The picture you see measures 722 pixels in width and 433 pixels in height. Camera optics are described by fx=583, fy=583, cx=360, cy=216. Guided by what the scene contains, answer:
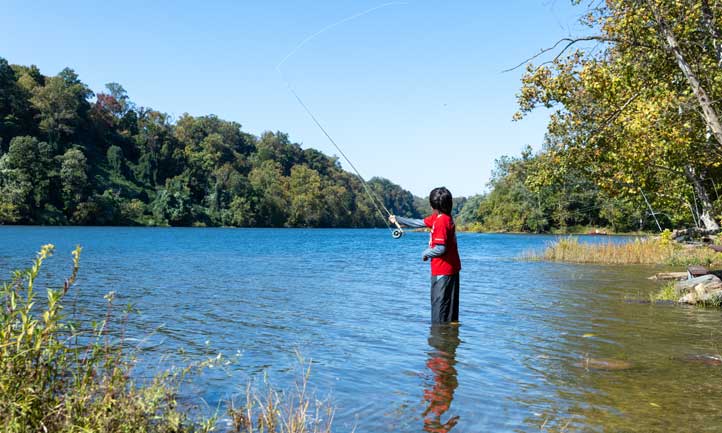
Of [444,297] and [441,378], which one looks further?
[444,297]

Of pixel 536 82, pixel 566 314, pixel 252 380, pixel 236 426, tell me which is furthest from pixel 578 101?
pixel 236 426

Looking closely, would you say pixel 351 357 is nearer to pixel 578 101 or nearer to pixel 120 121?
pixel 578 101

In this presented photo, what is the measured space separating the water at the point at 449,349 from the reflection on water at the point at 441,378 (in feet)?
0.08

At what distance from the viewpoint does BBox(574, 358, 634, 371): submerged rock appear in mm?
7851

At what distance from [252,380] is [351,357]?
1.85 meters

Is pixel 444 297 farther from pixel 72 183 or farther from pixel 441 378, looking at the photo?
pixel 72 183

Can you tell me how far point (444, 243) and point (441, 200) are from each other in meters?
0.73

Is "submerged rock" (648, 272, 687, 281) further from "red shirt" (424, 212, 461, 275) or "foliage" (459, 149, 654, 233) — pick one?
"foliage" (459, 149, 654, 233)

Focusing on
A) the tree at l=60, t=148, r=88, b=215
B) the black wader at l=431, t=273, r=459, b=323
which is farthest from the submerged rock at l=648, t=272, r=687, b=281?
the tree at l=60, t=148, r=88, b=215

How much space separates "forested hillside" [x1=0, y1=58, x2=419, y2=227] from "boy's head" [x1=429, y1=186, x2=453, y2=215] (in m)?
91.5

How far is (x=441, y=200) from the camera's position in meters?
9.59


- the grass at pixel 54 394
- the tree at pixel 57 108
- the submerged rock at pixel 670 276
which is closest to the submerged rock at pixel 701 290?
the submerged rock at pixel 670 276

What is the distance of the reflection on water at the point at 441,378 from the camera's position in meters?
5.76

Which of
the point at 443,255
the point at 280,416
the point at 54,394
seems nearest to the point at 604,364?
the point at 443,255
